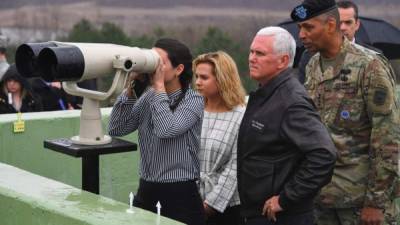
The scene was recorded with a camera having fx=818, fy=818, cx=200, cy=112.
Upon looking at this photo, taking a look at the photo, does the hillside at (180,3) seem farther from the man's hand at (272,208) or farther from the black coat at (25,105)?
the man's hand at (272,208)

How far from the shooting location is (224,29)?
17.7m

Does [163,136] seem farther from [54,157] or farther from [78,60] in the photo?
[54,157]

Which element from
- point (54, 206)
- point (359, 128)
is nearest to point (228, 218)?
point (359, 128)

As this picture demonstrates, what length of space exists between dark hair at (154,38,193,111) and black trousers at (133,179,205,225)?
1.26 ft

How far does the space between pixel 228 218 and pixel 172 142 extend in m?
0.80

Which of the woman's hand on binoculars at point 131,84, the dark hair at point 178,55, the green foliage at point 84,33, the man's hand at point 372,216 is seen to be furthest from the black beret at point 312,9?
the green foliage at point 84,33

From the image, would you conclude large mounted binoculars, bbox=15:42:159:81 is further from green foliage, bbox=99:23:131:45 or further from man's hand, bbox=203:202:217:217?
green foliage, bbox=99:23:131:45

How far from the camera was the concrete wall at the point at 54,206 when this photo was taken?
121 inches

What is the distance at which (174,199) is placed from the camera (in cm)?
391

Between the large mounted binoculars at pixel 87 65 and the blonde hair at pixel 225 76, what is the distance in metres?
0.76

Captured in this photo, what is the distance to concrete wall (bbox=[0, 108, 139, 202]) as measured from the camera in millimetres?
5562

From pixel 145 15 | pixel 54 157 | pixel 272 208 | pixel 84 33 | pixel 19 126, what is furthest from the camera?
pixel 145 15

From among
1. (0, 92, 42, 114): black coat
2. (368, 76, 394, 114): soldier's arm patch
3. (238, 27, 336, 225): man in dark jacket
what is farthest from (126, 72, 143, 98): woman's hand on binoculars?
(0, 92, 42, 114): black coat

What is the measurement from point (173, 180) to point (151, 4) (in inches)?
598
